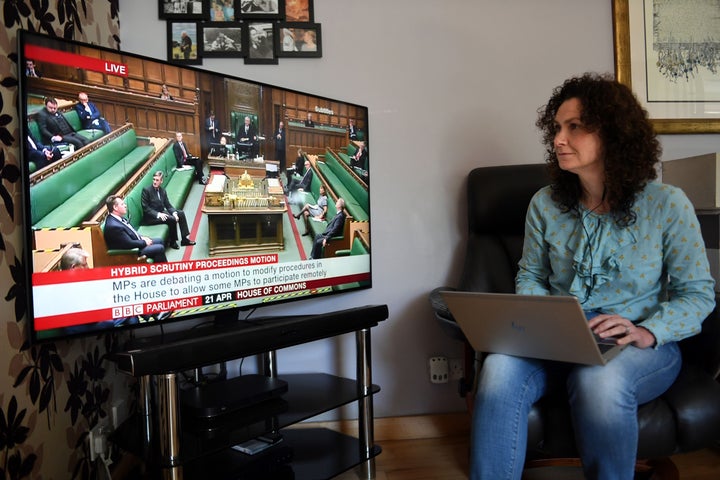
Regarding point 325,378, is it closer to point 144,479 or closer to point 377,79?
point 144,479

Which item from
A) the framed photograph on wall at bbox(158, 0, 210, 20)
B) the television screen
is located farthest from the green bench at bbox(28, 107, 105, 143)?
the framed photograph on wall at bbox(158, 0, 210, 20)

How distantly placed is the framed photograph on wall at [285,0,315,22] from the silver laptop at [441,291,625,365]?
1.20 metres

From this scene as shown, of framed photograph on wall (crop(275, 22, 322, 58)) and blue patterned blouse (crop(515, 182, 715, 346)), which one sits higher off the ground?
framed photograph on wall (crop(275, 22, 322, 58))

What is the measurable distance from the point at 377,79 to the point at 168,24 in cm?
75

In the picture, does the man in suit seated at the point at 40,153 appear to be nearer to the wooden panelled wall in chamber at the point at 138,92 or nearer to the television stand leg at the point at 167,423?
the wooden panelled wall in chamber at the point at 138,92

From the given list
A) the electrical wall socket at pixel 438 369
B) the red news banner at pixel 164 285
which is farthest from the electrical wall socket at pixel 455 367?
the red news banner at pixel 164 285

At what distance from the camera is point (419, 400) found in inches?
78.9

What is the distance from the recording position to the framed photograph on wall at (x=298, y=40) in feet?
6.09

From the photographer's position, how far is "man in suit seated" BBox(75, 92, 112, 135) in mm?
1139

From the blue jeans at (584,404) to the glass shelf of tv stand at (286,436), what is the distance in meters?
0.47

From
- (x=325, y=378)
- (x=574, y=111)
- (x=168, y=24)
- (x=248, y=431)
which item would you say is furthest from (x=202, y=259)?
(x=574, y=111)

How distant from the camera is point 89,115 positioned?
1.16m

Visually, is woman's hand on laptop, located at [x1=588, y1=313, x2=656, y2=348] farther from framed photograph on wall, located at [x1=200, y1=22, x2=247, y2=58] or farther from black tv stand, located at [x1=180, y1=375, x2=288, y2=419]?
framed photograph on wall, located at [x1=200, y1=22, x2=247, y2=58]

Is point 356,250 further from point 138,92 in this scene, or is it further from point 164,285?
point 138,92
